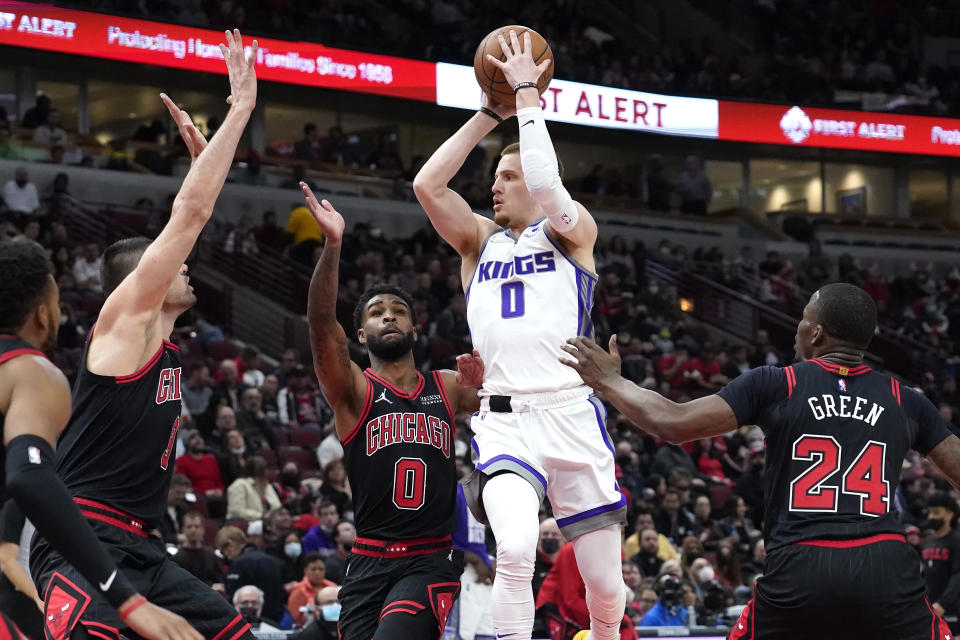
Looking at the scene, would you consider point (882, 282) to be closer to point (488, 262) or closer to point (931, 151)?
point (931, 151)

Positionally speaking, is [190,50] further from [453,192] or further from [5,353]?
[5,353]

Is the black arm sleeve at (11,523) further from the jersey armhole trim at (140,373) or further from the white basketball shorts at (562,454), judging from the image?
the white basketball shorts at (562,454)

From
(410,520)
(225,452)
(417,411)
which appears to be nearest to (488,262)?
(417,411)

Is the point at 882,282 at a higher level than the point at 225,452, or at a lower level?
higher

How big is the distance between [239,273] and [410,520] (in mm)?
14088

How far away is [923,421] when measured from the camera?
17.1 ft

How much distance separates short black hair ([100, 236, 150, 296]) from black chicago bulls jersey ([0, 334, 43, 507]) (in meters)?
1.33

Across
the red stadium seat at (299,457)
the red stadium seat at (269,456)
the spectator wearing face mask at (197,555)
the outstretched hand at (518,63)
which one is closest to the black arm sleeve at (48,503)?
the outstretched hand at (518,63)

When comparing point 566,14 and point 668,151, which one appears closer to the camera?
point 566,14

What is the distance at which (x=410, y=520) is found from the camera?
6129 millimetres

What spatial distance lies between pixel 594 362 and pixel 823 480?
40.6 inches

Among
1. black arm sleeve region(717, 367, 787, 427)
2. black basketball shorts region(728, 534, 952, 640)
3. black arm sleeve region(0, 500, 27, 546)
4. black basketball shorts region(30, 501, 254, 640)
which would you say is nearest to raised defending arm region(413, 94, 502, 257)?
black arm sleeve region(717, 367, 787, 427)

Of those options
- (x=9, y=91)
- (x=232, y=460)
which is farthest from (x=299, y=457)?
(x=9, y=91)

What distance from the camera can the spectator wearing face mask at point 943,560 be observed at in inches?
444
